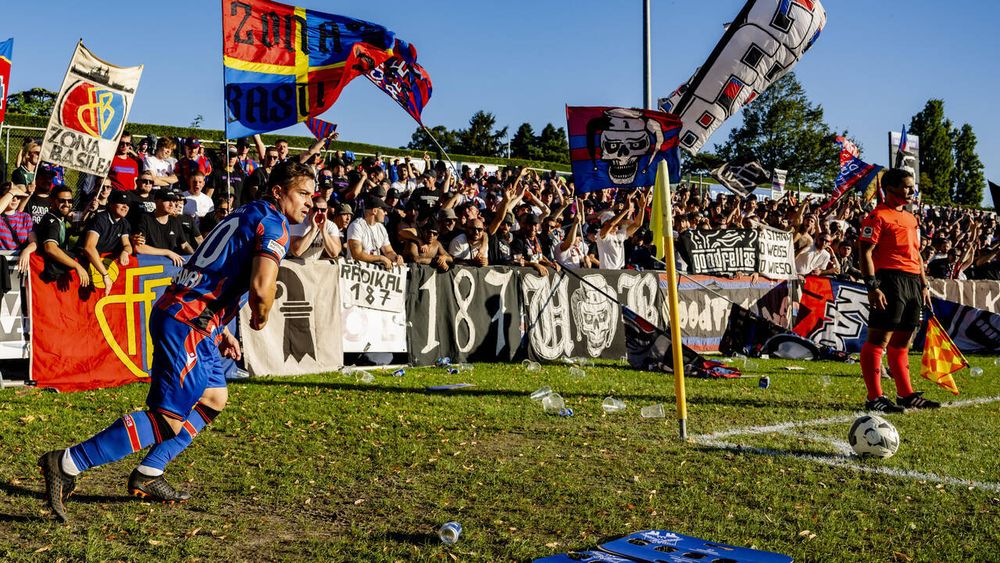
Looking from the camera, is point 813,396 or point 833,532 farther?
point 813,396

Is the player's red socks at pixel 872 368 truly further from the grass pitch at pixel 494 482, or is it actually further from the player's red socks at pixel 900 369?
the grass pitch at pixel 494 482

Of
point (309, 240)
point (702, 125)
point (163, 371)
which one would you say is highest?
point (702, 125)

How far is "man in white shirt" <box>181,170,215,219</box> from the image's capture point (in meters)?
11.8

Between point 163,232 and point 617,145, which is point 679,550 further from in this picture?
point 617,145

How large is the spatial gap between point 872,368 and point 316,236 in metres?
7.31

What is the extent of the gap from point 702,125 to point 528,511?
10608mm

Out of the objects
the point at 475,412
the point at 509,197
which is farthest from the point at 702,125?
the point at 475,412

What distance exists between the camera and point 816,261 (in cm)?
1817

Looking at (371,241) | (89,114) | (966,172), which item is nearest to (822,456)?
(371,241)

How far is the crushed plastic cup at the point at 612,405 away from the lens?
8320 millimetres

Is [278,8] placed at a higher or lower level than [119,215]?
higher

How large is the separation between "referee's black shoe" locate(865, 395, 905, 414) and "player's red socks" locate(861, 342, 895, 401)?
57mm

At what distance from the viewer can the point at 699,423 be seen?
25.2 ft

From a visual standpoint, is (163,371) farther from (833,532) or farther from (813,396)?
(813,396)
